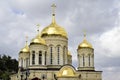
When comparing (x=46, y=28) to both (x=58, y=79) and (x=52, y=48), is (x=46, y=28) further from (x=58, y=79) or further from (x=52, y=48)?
(x=58, y=79)

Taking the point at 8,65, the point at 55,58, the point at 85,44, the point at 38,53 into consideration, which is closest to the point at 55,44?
the point at 55,58

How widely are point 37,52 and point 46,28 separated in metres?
5.04

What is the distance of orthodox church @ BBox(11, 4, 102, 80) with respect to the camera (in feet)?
149

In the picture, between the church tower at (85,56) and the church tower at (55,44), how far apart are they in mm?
2429

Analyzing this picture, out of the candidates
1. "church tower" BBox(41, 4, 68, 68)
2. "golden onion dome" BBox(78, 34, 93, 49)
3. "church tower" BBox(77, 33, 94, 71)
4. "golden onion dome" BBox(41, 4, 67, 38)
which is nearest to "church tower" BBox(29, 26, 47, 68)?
"church tower" BBox(41, 4, 68, 68)

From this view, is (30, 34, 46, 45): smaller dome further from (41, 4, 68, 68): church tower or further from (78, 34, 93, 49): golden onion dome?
(78, 34, 93, 49): golden onion dome

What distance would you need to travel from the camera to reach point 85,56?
49.8 meters

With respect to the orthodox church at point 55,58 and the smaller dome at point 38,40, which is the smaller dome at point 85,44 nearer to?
the orthodox church at point 55,58

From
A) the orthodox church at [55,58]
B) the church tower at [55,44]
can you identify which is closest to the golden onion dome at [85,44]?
the orthodox church at [55,58]

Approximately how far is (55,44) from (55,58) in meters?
2.23

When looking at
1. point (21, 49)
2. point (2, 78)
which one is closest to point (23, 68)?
point (21, 49)

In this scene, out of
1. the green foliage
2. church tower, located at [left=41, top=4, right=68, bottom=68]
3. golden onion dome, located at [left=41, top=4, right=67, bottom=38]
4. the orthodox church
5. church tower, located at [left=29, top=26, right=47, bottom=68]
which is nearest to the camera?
the orthodox church

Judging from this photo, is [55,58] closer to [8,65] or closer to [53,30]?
[53,30]

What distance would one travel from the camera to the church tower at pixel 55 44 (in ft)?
158
